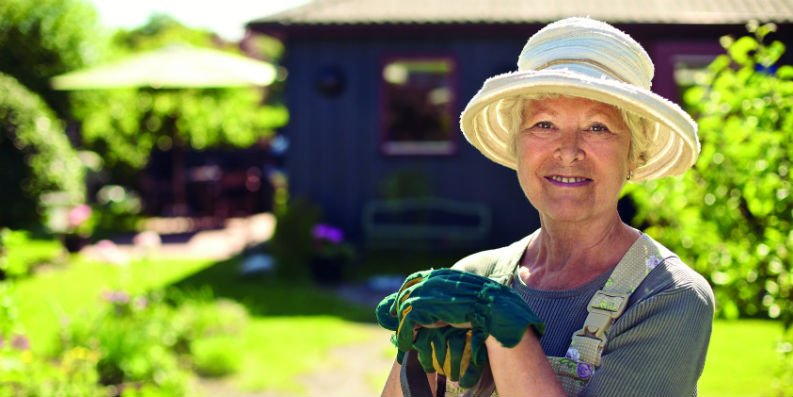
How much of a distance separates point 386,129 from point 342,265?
2.69 metres

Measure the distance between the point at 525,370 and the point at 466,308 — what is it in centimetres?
17

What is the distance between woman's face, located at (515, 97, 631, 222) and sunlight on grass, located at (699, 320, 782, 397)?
3.85 metres

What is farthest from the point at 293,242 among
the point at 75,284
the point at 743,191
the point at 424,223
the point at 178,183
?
the point at 743,191

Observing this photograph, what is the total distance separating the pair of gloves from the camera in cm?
160

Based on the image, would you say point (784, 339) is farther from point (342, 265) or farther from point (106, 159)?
point (106, 159)

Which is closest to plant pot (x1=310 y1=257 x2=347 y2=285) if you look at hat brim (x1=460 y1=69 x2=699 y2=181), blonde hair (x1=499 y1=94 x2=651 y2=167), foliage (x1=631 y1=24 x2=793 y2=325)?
foliage (x1=631 y1=24 x2=793 y2=325)

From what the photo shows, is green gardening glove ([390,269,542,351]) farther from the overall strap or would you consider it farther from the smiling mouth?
the smiling mouth

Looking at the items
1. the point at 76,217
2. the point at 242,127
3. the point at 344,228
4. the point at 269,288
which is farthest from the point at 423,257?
the point at 242,127

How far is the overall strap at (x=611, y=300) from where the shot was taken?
5.61ft

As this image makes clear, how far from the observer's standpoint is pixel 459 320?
1.62m

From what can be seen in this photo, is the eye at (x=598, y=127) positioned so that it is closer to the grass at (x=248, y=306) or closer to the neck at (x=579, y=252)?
the neck at (x=579, y=252)

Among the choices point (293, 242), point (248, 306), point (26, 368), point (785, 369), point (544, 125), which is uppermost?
point (544, 125)

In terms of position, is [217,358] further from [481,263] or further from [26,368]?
[481,263]

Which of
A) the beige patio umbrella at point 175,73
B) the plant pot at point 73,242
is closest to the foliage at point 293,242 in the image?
the beige patio umbrella at point 175,73
